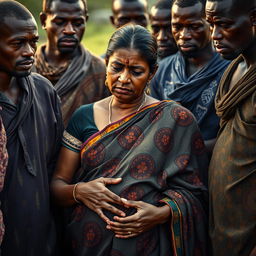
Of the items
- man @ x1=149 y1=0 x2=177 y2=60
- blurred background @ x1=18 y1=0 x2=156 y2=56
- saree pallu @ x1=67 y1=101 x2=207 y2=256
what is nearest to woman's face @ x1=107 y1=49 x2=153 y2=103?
saree pallu @ x1=67 y1=101 x2=207 y2=256

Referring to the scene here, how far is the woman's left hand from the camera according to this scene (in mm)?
3607

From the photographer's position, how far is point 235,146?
358cm

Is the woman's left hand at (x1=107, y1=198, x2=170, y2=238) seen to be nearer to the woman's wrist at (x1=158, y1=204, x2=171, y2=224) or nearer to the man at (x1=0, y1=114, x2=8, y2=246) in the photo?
the woman's wrist at (x1=158, y1=204, x2=171, y2=224)

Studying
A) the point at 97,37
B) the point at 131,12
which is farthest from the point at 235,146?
the point at 97,37

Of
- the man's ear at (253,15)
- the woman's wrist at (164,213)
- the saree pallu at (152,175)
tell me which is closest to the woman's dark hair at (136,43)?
the saree pallu at (152,175)

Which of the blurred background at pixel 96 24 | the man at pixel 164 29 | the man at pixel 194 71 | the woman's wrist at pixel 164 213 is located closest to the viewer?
the woman's wrist at pixel 164 213

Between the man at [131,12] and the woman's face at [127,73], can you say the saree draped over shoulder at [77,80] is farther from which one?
the woman's face at [127,73]

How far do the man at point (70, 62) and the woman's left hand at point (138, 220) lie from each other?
174 centimetres

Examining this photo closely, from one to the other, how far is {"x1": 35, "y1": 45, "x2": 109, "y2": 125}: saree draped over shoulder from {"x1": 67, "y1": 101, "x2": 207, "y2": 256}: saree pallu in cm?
137

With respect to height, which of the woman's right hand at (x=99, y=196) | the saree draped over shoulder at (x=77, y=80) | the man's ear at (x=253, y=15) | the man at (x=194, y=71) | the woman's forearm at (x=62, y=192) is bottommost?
the woman's forearm at (x=62, y=192)

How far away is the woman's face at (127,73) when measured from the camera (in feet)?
12.5

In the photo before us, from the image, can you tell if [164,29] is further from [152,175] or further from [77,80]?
[152,175]

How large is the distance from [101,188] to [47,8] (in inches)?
95.4

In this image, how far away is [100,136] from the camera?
3.86 meters
